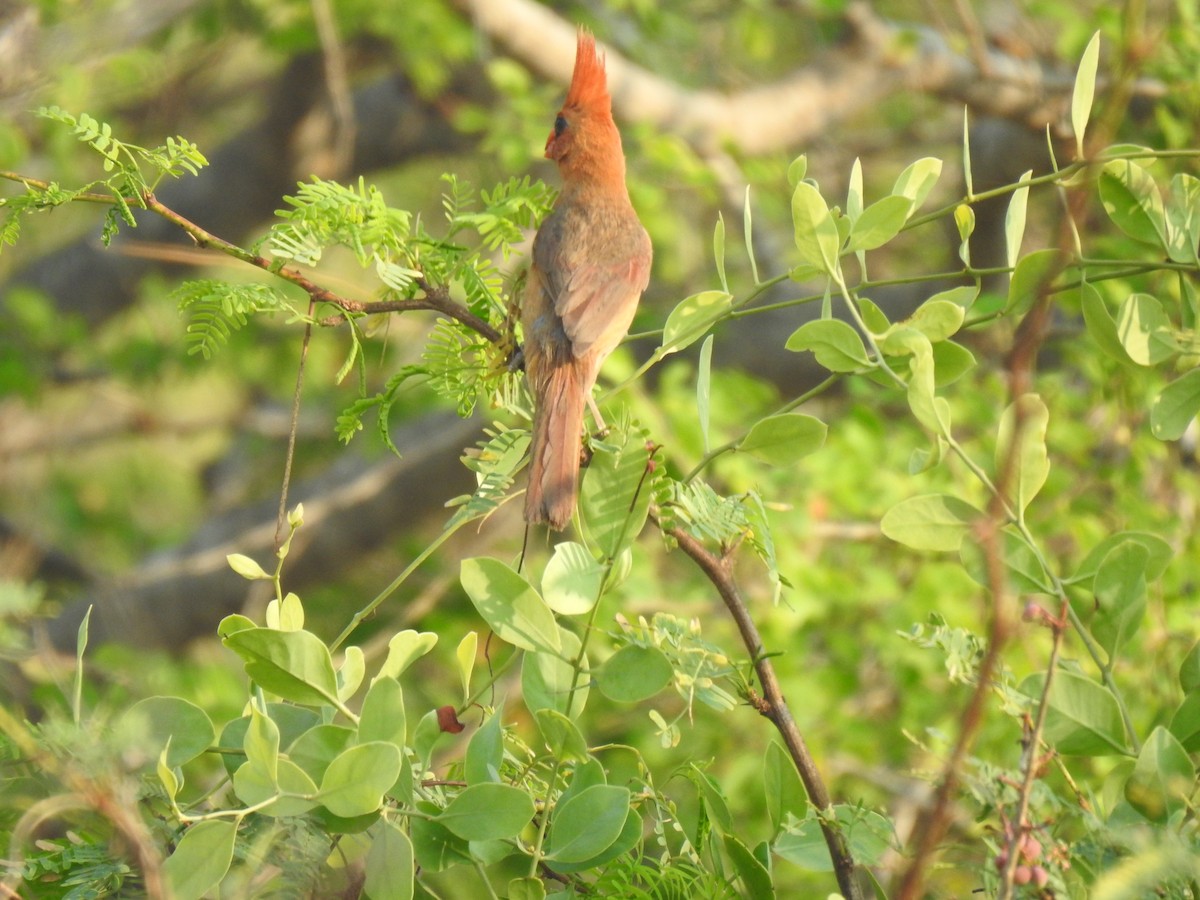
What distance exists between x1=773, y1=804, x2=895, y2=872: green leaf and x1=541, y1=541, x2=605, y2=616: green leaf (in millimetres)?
322

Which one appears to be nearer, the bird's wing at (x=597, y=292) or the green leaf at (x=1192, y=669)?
the green leaf at (x=1192, y=669)

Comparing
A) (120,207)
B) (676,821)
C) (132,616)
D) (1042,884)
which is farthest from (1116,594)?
(132,616)

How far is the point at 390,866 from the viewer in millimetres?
1124

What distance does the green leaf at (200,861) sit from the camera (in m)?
1.10

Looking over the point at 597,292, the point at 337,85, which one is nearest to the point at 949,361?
the point at 597,292

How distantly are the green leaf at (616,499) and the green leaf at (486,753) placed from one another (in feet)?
0.70

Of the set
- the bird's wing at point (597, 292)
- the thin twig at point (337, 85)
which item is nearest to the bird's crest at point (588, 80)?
the bird's wing at point (597, 292)

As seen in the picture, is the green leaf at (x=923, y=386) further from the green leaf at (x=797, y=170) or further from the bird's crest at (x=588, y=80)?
the bird's crest at (x=588, y=80)

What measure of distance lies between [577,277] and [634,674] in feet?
5.15

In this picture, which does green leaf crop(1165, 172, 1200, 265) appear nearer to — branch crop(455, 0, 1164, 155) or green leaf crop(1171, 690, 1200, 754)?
green leaf crop(1171, 690, 1200, 754)

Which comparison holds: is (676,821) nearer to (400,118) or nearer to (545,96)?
(545,96)

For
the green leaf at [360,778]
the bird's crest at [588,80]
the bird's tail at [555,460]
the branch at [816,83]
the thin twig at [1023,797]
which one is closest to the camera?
the thin twig at [1023,797]

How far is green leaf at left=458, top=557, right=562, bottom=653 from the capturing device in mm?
1256

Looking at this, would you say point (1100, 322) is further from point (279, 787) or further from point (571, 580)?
point (279, 787)
